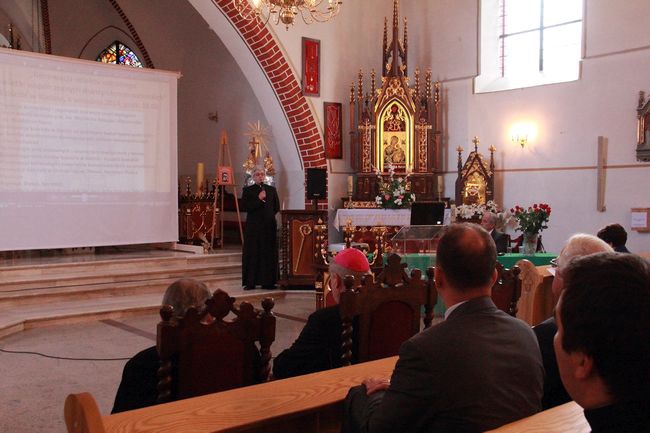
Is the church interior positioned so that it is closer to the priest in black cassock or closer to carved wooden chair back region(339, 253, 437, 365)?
the priest in black cassock

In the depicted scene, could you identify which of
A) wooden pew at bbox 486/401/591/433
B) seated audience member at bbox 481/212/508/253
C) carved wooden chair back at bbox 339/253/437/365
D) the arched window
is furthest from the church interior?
wooden pew at bbox 486/401/591/433

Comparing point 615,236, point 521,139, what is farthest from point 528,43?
point 615,236

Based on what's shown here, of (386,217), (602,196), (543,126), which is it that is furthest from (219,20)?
(602,196)

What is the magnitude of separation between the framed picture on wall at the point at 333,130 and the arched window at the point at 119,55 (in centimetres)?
553

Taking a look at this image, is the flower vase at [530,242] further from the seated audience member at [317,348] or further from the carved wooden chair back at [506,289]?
the seated audience member at [317,348]

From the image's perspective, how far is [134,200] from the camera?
973 centimetres

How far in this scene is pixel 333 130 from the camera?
1123cm

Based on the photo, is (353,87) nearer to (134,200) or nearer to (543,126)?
(543,126)

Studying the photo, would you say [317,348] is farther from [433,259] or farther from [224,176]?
[224,176]

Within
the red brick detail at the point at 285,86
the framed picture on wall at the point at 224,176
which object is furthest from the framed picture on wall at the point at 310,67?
the framed picture on wall at the point at 224,176

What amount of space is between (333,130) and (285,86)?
1.12 meters

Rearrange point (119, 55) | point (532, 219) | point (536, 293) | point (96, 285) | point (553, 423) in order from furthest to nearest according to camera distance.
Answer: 1. point (119, 55)
2. point (96, 285)
3. point (532, 219)
4. point (536, 293)
5. point (553, 423)

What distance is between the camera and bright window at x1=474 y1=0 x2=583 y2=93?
10.4 m

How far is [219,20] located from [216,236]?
358cm
